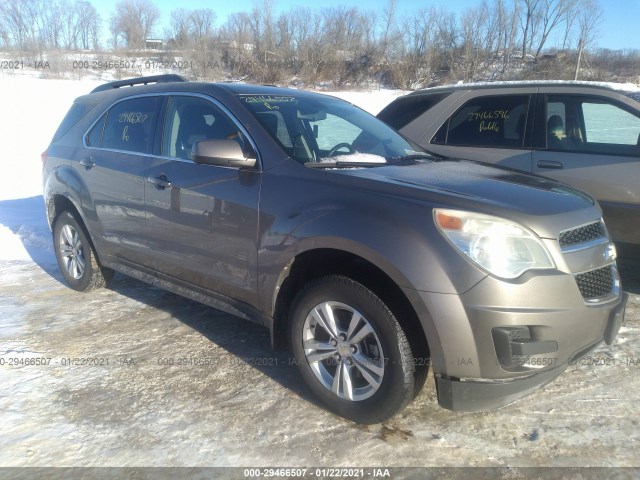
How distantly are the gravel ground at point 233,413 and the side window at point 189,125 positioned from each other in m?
1.37

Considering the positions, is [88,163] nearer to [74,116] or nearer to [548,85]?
[74,116]

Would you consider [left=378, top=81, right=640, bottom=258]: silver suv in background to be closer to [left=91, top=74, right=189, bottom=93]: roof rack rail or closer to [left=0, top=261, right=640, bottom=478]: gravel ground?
[left=0, top=261, right=640, bottom=478]: gravel ground

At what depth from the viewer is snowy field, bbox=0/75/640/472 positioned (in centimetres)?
267

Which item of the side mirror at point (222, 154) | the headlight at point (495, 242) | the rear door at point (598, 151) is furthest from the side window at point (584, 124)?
the side mirror at point (222, 154)

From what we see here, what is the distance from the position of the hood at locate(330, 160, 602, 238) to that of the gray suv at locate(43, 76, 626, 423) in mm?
14

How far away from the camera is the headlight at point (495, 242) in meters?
2.45

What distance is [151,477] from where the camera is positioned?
253cm

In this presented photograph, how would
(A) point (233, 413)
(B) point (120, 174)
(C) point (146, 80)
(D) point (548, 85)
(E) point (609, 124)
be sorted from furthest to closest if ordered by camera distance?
(E) point (609, 124) < (D) point (548, 85) < (C) point (146, 80) < (B) point (120, 174) < (A) point (233, 413)

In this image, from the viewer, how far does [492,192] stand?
9.26 ft

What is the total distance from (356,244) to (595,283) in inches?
46.6

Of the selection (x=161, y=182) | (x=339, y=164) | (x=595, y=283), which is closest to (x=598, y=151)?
(x=595, y=283)

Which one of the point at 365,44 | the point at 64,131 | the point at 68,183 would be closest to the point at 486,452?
the point at 68,183

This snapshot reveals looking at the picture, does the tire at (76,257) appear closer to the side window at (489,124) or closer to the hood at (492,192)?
the hood at (492,192)

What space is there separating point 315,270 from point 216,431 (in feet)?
3.25
